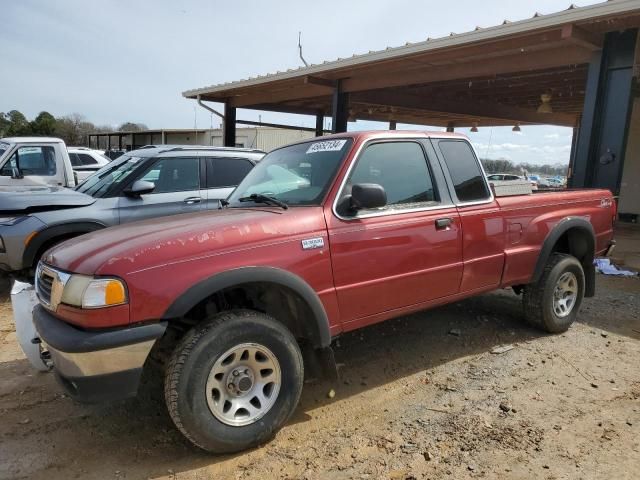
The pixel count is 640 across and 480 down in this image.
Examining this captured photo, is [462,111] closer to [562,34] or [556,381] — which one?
[562,34]

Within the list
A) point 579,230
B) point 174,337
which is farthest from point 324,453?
point 579,230

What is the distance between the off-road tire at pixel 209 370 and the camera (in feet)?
8.47

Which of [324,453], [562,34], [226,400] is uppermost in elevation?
[562,34]

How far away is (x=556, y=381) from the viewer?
12.5 feet

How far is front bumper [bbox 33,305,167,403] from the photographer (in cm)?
242

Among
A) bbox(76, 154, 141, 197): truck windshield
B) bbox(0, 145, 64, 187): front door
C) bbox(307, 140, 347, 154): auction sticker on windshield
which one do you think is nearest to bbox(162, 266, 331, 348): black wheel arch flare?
bbox(307, 140, 347, 154): auction sticker on windshield

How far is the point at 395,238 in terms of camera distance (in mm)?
3447

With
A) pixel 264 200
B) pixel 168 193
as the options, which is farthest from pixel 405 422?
pixel 168 193

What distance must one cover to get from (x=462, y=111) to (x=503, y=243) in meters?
11.2

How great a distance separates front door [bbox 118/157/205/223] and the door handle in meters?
3.58

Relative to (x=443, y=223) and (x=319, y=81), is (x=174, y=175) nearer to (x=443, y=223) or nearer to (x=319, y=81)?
(x=443, y=223)

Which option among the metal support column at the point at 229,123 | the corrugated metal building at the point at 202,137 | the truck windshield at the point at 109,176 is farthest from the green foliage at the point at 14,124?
the truck windshield at the point at 109,176

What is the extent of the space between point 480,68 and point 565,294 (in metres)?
5.71

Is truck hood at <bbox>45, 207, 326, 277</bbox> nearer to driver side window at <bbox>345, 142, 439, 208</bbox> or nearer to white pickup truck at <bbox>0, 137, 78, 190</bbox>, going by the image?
driver side window at <bbox>345, 142, 439, 208</bbox>
